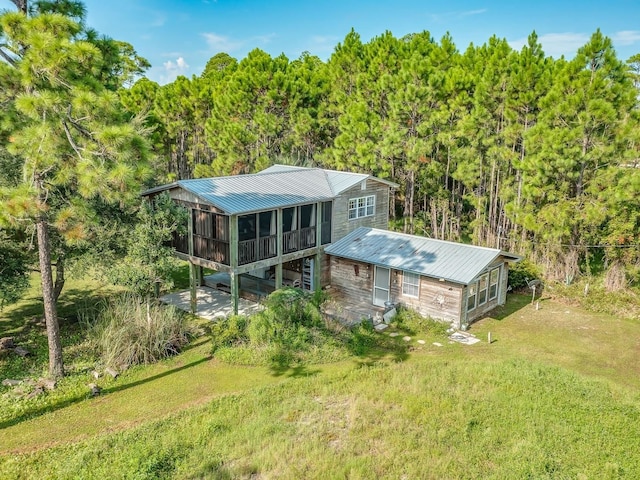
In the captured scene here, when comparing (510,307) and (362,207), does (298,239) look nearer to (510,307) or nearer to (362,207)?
(362,207)

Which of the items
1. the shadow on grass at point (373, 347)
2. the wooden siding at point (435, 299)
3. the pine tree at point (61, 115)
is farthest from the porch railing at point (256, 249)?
the pine tree at point (61, 115)

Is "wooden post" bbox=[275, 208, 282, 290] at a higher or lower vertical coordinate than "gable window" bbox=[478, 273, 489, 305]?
higher

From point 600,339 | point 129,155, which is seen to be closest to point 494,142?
point 600,339

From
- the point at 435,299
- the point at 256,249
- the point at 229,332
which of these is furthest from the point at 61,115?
the point at 435,299

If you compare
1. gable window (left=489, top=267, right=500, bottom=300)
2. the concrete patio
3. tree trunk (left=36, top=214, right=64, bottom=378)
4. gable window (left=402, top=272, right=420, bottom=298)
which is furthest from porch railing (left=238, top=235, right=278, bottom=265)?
gable window (left=489, top=267, right=500, bottom=300)

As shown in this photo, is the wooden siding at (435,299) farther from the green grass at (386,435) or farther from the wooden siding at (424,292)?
the green grass at (386,435)

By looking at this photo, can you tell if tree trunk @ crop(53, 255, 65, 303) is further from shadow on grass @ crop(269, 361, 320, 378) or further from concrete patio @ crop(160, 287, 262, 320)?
shadow on grass @ crop(269, 361, 320, 378)
